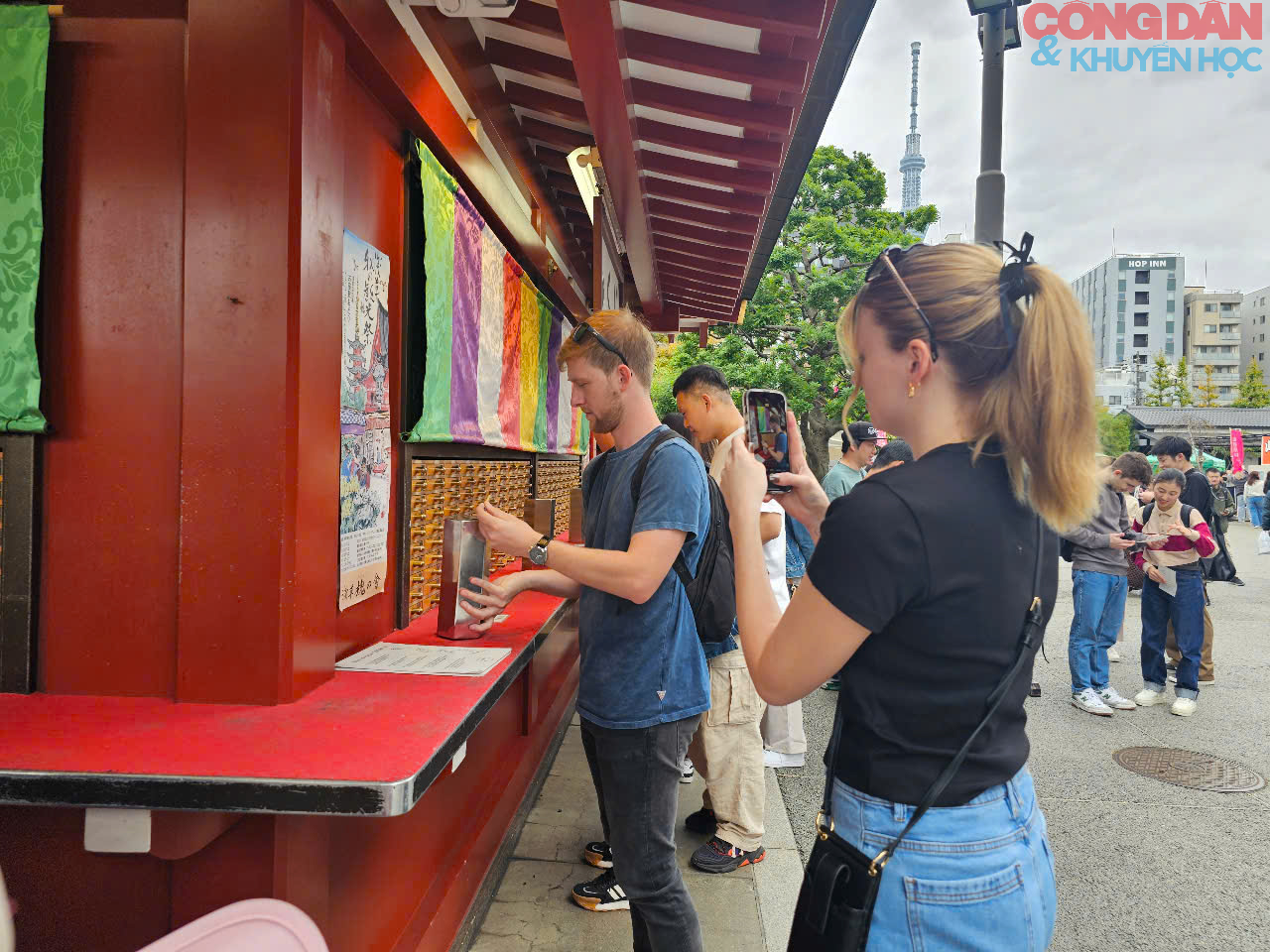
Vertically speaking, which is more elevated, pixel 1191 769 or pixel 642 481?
pixel 642 481

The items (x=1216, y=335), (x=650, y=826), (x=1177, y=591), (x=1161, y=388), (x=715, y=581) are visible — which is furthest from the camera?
(x=1216, y=335)

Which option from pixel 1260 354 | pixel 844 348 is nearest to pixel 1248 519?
pixel 844 348

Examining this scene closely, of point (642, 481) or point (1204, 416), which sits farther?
point (1204, 416)

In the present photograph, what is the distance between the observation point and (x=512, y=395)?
441 centimetres

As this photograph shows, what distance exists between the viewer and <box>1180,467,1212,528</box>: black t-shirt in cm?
730

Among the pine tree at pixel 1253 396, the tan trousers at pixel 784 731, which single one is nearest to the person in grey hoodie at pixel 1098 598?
the tan trousers at pixel 784 731

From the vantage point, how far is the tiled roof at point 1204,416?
4153cm

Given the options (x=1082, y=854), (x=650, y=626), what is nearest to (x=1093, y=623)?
(x=1082, y=854)

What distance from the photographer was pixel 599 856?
143 inches

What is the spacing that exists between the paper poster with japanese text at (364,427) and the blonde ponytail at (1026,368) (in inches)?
63.2

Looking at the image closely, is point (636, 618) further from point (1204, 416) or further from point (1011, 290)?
point (1204, 416)

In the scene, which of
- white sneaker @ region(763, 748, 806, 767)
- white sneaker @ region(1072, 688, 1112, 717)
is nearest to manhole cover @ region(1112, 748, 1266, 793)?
white sneaker @ region(1072, 688, 1112, 717)

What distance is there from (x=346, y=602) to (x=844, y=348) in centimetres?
162

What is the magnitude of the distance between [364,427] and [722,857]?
266 cm
